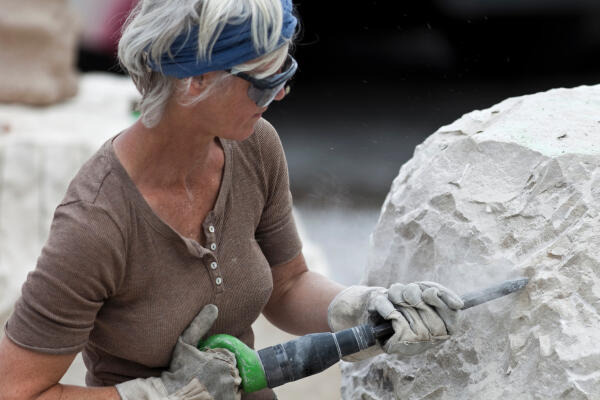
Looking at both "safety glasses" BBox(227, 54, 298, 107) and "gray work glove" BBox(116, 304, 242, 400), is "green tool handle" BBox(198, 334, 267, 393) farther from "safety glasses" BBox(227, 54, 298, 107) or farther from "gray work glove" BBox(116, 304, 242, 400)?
"safety glasses" BBox(227, 54, 298, 107)

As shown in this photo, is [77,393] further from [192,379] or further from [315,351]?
[315,351]

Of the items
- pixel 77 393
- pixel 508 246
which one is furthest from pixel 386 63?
pixel 77 393

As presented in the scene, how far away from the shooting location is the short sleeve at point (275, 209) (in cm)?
150

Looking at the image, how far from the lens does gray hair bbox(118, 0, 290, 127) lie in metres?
1.18

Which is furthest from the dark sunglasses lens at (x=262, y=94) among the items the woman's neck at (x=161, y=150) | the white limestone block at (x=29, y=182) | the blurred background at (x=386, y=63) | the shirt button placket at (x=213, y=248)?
the white limestone block at (x=29, y=182)

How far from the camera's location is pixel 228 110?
4.20 ft

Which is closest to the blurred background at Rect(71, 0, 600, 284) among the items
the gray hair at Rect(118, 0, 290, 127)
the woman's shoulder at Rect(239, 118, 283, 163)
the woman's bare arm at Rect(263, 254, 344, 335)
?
the woman's bare arm at Rect(263, 254, 344, 335)

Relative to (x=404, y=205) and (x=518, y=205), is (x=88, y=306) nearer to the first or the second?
(x=404, y=205)

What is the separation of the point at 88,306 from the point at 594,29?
460cm

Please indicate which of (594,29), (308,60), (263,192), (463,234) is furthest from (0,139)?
(594,29)

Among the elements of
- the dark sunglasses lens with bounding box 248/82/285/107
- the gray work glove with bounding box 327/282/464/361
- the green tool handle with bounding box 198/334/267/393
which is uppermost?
the dark sunglasses lens with bounding box 248/82/285/107

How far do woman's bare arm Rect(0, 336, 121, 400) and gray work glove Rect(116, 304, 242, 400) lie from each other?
0.38 feet

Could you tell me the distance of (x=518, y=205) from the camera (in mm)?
1393

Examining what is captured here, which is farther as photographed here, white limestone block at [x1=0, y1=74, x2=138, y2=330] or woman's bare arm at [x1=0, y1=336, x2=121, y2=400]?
white limestone block at [x1=0, y1=74, x2=138, y2=330]
